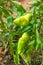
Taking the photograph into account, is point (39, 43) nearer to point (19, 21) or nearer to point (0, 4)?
point (19, 21)

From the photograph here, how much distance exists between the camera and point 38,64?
76.3 inches

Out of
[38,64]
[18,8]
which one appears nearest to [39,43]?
[18,8]

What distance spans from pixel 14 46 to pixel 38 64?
424 mm

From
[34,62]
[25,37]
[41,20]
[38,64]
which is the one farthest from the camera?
[38,64]

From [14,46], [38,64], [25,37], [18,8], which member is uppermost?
[18,8]

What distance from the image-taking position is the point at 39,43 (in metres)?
1.41

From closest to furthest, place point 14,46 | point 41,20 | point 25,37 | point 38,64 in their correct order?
point 25,37 → point 41,20 → point 14,46 → point 38,64

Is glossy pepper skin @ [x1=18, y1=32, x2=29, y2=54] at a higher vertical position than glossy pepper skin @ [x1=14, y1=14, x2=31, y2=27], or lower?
lower

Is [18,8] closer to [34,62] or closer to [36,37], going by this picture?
[36,37]

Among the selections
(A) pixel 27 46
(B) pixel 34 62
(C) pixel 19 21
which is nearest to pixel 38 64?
(B) pixel 34 62

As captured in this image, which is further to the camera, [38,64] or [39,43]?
[38,64]

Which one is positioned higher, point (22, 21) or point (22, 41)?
point (22, 21)

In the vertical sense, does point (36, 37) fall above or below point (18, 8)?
below

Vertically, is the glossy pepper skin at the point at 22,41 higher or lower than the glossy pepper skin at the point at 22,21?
lower
